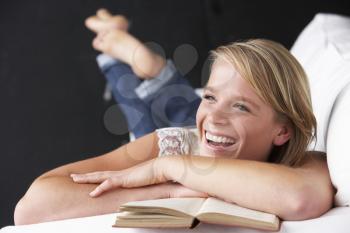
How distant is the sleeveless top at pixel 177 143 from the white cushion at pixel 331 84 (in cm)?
28

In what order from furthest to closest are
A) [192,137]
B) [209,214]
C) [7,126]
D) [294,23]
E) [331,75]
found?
[294,23] → [7,126] → [331,75] → [192,137] → [209,214]

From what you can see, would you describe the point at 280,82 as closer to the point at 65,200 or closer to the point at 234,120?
the point at 234,120

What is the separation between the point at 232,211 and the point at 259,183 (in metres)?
0.07

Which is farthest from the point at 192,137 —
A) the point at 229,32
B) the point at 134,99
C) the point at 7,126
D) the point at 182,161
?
the point at 229,32

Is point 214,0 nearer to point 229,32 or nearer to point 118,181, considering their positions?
point 229,32

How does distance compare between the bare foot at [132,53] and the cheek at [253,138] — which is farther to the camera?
the bare foot at [132,53]

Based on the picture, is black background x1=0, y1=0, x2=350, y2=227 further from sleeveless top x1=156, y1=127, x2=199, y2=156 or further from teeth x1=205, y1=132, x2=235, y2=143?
teeth x1=205, y1=132, x2=235, y2=143

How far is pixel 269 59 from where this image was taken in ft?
3.57

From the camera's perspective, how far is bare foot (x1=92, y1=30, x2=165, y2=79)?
1.87 meters

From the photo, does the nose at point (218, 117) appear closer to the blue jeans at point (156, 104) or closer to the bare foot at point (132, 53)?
the blue jeans at point (156, 104)

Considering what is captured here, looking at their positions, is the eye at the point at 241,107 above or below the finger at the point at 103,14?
below

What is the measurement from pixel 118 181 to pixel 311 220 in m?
0.34

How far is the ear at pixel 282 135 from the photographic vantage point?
3.74 ft

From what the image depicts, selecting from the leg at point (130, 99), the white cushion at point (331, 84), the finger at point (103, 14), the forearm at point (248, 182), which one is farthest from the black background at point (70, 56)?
the forearm at point (248, 182)
